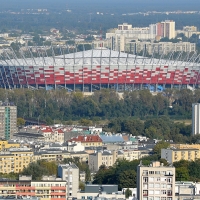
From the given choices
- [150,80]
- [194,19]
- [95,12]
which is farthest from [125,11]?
[150,80]

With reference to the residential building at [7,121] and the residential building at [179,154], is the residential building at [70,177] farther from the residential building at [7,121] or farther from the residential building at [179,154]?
the residential building at [7,121]

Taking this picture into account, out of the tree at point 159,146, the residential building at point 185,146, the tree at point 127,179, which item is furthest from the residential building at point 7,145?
the tree at point 127,179

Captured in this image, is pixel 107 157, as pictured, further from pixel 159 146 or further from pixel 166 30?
pixel 166 30

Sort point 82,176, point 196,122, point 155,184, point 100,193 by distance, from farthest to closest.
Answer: point 196,122 → point 82,176 → point 100,193 → point 155,184

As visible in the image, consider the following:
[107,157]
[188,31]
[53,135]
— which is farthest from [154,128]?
[188,31]

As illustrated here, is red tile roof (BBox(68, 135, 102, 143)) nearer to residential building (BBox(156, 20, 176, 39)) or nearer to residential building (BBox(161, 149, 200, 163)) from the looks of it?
residential building (BBox(161, 149, 200, 163))

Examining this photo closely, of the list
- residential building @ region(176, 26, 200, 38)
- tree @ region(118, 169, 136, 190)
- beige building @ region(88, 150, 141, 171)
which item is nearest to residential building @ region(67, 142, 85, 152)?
beige building @ region(88, 150, 141, 171)

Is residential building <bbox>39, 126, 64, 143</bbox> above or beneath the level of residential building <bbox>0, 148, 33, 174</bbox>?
above
